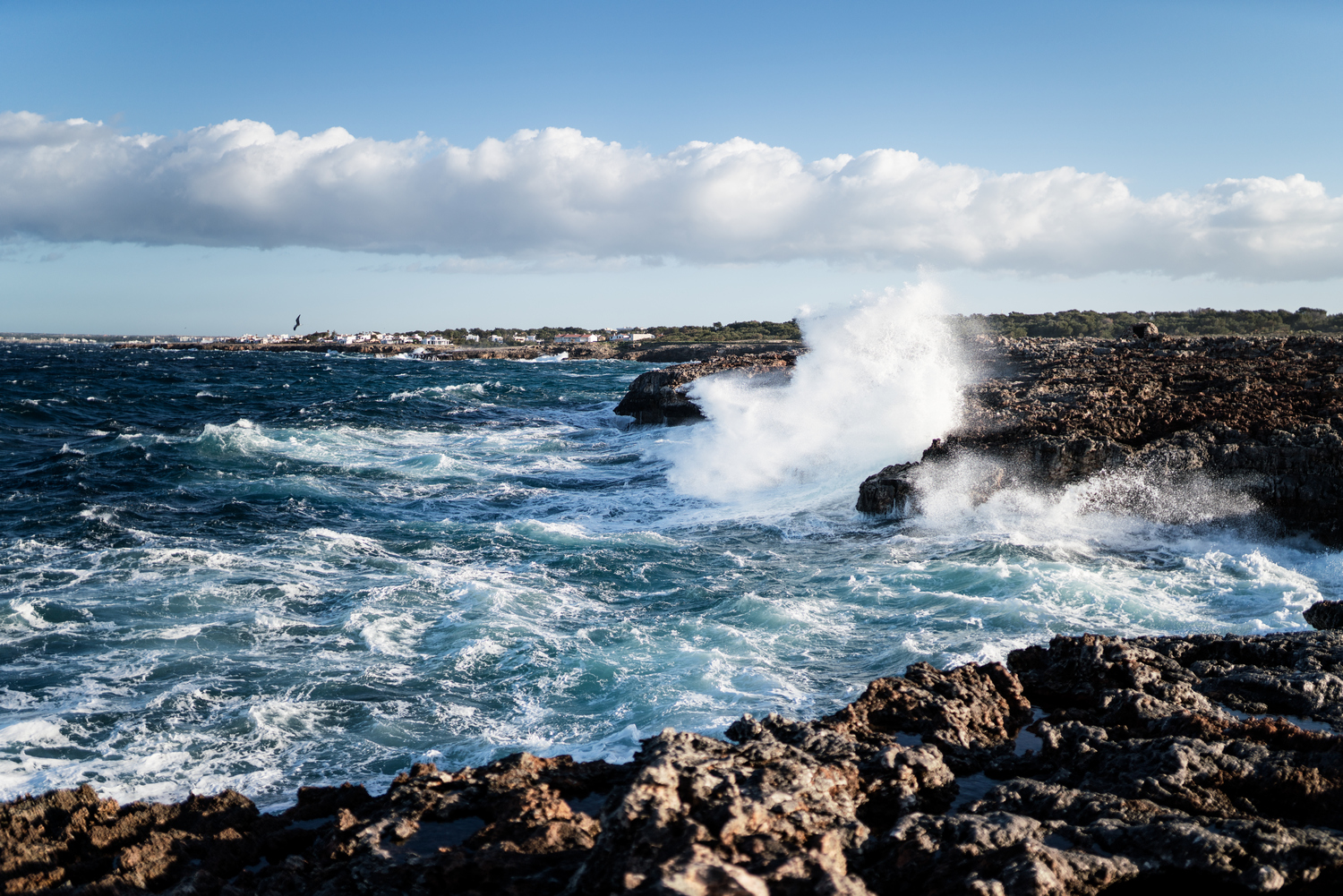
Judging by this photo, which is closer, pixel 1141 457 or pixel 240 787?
pixel 240 787

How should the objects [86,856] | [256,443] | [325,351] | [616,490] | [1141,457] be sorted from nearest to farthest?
[86,856] < [1141,457] < [616,490] < [256,443] < [325,351]

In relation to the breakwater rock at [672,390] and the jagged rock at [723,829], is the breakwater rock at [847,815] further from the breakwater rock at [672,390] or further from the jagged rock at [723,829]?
the breakwater rock at [672,390]

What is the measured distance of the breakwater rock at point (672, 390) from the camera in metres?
31.0

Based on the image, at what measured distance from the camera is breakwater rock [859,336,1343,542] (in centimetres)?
1177

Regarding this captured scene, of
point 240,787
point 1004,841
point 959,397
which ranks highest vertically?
point 959,397

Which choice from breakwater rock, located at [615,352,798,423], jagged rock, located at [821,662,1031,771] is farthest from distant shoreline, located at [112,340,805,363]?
jagged rock, located at [821,662,1031,771]

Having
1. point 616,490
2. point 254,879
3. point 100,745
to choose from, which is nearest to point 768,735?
point 254,879

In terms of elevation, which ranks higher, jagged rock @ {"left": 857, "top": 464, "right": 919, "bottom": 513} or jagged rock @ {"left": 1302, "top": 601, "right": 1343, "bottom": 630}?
jagged rock @ {"left": 857, "top": 464, "right": 919, "bottom": 513}

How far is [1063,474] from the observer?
521 inches

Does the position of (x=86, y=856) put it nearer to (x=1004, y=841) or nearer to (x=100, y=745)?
(x=100, y=745)

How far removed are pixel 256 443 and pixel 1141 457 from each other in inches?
894

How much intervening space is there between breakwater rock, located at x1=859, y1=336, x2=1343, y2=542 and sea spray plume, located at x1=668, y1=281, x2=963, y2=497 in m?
1.34

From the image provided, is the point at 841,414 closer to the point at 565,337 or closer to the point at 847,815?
the point at 847,815

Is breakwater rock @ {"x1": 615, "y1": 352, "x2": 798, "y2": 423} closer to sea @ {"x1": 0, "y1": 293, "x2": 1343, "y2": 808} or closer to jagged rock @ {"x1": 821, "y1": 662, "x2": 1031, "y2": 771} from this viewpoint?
sea @ {"x1": 0, "y1": 293, "x2": 1343, "y2": 808}
